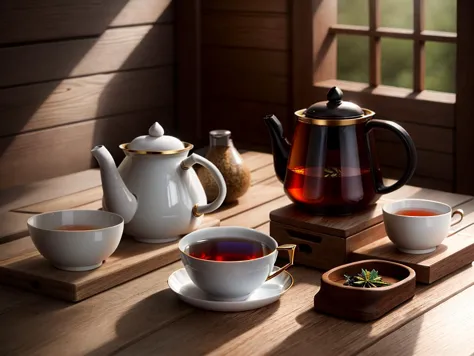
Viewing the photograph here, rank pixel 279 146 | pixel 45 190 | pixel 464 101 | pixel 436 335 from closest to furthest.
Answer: pixel 436 335, pixel 279 146, pixel 45 190, pixel 464 101

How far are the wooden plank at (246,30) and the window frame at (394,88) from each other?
0.20ft

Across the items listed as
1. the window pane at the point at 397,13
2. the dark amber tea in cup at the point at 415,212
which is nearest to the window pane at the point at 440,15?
the window pane at the point at 397,13

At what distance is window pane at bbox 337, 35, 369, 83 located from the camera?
430 cm

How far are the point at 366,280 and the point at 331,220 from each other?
210 mm

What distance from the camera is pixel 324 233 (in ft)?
5.00

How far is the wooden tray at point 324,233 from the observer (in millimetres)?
1510

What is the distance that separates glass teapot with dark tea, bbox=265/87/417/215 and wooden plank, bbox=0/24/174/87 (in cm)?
102

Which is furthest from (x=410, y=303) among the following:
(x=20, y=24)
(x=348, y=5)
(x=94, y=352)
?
(x=348, y=5)

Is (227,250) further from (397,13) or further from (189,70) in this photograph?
(397,13)

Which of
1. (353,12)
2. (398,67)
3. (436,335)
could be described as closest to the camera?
(436,335)

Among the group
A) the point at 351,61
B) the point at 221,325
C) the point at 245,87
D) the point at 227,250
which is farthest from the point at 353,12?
the point at 221,325

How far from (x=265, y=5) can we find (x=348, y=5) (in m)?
2.03

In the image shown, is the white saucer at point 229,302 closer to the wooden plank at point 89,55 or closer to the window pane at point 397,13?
the wooden plank at point 89,55

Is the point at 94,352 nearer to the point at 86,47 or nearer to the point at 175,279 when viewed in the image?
the point at 175,279
